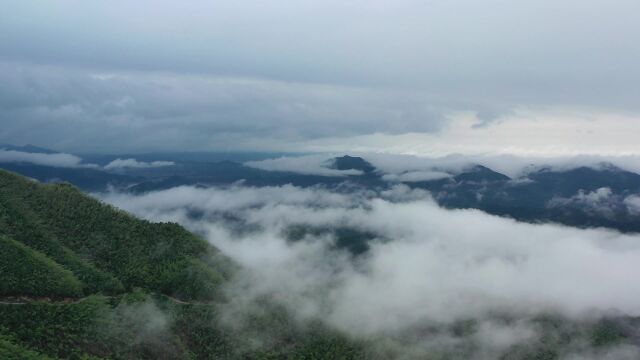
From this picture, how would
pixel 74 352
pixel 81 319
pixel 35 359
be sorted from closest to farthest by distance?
pixel 35 359 < pixel 74 352 < pixel 81 319

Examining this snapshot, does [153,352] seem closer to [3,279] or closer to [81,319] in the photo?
[81,319]

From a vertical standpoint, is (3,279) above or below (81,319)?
above

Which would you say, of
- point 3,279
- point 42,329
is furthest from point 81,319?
point 3,279

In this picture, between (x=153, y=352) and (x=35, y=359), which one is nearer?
(x=35, y=359)

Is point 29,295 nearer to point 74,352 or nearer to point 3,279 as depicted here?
point 3,279

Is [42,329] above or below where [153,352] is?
above

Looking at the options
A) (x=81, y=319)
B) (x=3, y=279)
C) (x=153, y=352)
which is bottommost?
(x=153, y=352)

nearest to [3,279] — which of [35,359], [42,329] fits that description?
[42,329]

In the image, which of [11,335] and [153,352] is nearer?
[11,335]

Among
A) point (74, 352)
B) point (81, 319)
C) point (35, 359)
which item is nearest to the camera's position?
point (35, 359)
